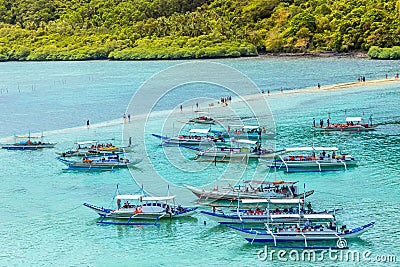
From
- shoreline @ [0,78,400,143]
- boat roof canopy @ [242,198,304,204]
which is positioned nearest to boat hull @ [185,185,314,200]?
boat roof canopy @ [242,198,304,204]

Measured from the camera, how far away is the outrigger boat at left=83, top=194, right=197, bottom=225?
38.2m

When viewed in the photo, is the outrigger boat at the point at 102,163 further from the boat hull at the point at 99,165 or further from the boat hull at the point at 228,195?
the boat hull at the point at 228,195

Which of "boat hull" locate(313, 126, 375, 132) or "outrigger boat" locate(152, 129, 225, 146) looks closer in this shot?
"outrigger boat" locate(152, 129, 225, 146)

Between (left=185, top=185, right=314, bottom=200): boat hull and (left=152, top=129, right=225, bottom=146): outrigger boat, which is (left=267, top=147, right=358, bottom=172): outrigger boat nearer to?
(left=185, top=185, right=314, bottom=200): boat hull

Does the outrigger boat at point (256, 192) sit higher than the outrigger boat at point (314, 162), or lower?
lower

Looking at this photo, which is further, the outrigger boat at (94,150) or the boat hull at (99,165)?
the outrigger boat at (94,150)

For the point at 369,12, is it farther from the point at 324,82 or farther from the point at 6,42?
the point at 6,42

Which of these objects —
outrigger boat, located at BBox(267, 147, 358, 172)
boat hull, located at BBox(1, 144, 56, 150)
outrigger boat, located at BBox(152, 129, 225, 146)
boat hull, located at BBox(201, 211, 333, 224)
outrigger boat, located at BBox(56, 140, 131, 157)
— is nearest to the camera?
boat hull, located at BBox(201, 211, 333, 224)

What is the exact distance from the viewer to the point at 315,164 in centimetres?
4784

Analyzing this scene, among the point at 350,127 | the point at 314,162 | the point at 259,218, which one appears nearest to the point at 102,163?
the point at 314,162

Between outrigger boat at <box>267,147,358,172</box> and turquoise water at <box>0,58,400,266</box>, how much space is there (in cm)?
85

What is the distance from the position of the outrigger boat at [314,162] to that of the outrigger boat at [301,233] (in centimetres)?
1294

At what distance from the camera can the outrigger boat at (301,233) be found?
3419cm

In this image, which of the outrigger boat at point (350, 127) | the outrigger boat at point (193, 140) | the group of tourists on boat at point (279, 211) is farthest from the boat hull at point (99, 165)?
the outrigger boat at point (350, 127)
